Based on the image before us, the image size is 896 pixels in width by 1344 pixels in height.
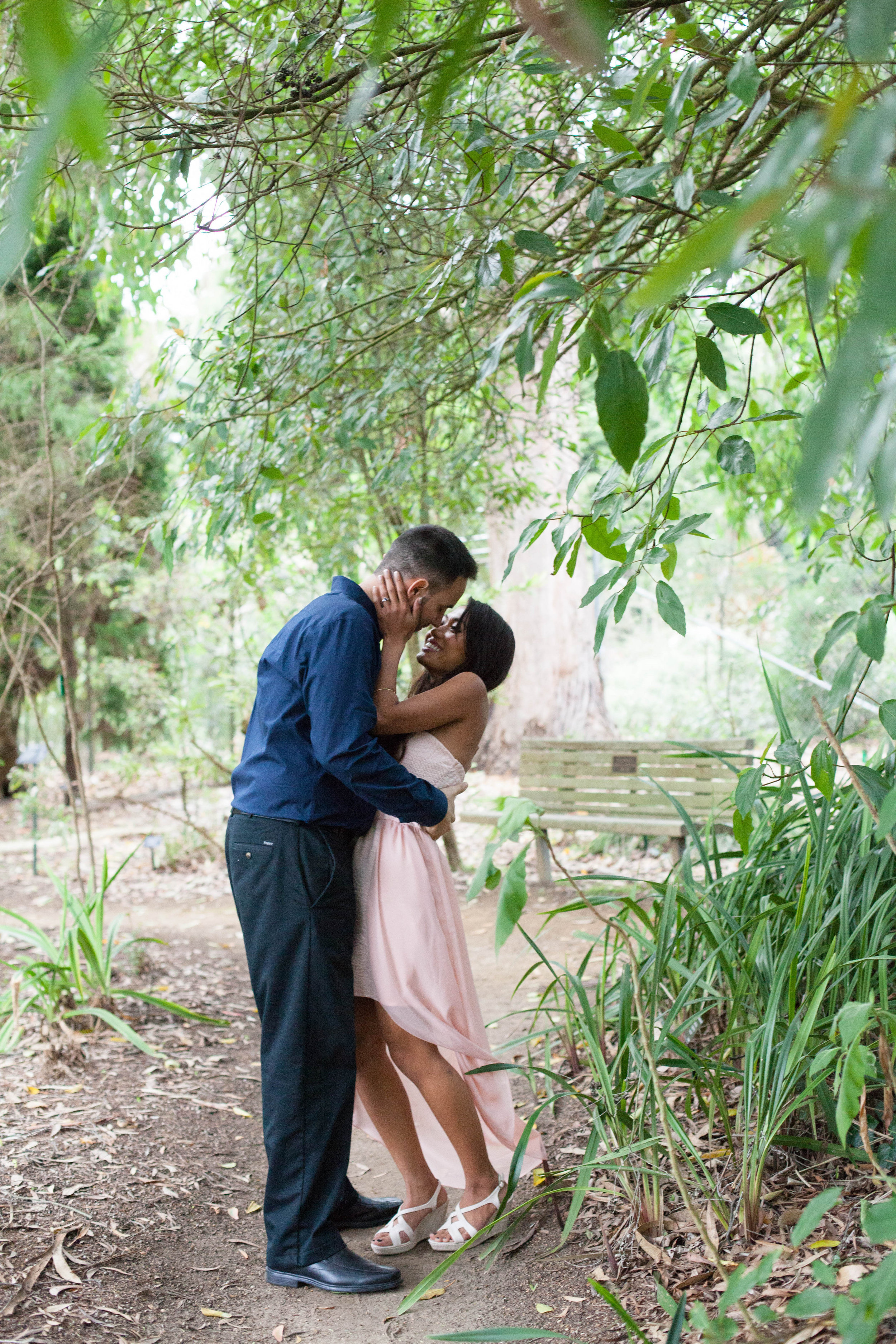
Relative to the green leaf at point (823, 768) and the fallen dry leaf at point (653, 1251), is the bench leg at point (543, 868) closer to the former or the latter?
the fallen dry leaf at point (653, 1251)

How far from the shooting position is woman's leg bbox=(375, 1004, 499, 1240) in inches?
105

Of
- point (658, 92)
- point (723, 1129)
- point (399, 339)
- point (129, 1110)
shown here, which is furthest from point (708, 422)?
point (129, 1110)

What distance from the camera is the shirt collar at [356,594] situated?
2629 millimetres

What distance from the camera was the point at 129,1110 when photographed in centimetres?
344

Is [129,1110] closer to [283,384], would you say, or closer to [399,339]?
[283,384]

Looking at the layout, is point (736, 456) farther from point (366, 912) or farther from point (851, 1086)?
point (366, 912)

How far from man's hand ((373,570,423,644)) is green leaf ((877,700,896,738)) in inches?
48.3

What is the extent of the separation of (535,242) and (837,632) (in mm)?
975

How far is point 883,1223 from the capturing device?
118 cm

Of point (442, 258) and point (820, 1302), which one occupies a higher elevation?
point (442, 258)

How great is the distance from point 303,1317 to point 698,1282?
37.8 inches

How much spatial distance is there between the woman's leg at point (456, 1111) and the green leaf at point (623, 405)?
1987mm

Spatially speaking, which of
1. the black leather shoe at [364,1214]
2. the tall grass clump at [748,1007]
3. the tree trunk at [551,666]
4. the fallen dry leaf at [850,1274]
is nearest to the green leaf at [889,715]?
the tall grass clump at [748,1007]

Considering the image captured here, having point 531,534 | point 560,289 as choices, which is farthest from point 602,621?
point 560,289
